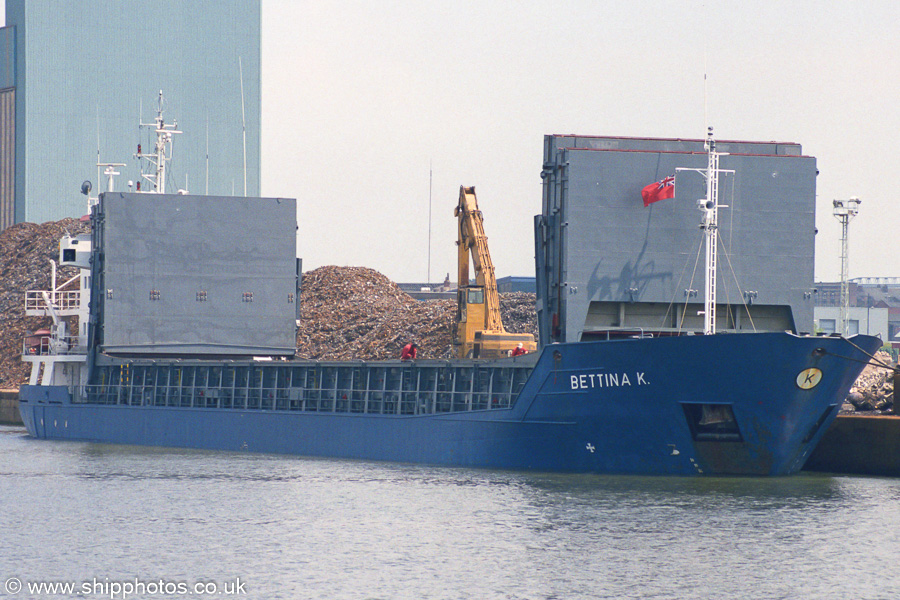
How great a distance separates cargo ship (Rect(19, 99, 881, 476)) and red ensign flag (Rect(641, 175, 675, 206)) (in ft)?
3.32

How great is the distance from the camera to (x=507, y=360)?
32062mm

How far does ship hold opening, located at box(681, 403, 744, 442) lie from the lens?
27453mm

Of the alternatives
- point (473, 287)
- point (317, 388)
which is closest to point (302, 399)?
point (317, 388)

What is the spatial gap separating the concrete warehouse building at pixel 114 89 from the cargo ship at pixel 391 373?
6923 cm

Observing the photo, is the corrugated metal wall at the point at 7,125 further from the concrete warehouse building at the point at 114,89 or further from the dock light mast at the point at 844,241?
the dock light mast at the point at 844,241

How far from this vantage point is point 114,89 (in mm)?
116812

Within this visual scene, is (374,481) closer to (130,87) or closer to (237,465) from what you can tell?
(237,465)

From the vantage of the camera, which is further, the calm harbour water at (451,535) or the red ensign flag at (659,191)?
the red ensign flag at (659,191)

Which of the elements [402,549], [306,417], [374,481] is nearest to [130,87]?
[306,417]

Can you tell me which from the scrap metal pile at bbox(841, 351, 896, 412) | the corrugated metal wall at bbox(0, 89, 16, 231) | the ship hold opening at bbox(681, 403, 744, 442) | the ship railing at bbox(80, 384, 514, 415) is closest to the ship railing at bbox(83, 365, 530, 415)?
the ship railing at bbox(80, 384, 514, 415)

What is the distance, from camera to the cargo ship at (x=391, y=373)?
27.3 meters

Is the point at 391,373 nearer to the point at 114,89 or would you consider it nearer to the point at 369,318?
the point at 369,318

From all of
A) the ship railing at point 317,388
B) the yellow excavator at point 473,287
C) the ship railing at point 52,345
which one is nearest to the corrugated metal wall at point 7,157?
the ship railing at point 52,345

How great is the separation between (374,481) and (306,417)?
821 centimetres
